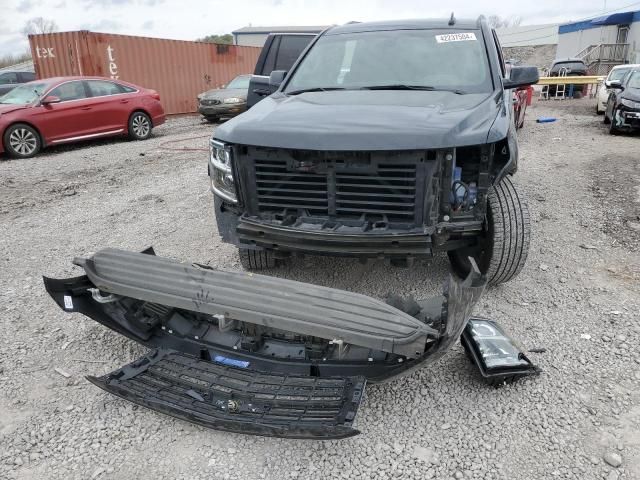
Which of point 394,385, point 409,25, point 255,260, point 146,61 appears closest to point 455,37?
point 409,25

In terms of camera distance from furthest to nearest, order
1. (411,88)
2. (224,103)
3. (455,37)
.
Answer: (224,103), (455,37), (411,88)

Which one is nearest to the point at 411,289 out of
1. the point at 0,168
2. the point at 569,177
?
the point at 569,177

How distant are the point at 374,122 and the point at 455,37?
1750 millimetres

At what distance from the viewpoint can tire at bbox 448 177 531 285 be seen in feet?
11.4

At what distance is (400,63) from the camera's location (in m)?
4.07

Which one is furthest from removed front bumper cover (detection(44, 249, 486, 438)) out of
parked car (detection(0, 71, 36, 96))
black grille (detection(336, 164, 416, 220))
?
parked car (detection(0, 71, 36, 96))

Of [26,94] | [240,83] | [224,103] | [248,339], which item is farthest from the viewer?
[240,83]

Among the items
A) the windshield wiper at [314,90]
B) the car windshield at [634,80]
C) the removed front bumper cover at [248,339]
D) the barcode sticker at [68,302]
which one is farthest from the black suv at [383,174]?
the car windshield at [634,80]

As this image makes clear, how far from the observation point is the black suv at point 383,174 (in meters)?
2.91

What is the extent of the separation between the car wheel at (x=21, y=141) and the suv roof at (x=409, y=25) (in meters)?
7.74

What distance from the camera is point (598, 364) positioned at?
304 cm

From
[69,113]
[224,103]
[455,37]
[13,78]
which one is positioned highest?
Result: [455,37]

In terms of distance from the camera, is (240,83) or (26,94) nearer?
(26,94)

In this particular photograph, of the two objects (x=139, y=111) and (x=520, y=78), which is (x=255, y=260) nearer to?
(x=520, y=78)
